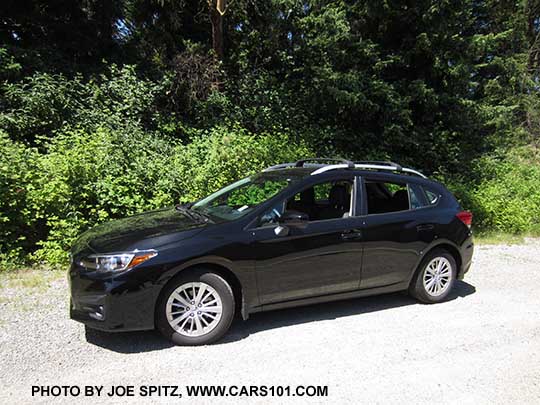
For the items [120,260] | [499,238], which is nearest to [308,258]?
[120,260]

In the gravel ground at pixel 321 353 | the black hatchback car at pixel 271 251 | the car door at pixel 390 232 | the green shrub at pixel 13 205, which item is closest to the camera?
the gravel ground at pixel 321 353

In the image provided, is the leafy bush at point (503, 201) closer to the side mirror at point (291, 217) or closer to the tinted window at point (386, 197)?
the tinted window at point (386, 197)

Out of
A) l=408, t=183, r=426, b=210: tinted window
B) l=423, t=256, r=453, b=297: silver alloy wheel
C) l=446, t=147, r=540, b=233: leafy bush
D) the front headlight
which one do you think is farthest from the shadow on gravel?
l=446, t=147, r=540, b=233: leafy bush

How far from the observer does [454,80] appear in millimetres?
11680

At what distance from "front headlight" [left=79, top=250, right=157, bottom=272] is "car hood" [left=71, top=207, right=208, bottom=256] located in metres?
0.06

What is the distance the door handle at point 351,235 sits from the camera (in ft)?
14.9

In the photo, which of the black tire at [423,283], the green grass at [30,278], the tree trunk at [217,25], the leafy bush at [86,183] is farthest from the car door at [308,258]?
the tree trunk at [217,25]

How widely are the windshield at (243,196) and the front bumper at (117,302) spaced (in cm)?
108

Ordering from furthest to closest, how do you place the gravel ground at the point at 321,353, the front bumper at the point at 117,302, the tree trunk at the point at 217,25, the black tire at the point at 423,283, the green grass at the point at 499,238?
the tree trunk at the point at 217,25, the green grass at the point at 499,238, the black tire at the point at 423,283, the front bumper at the point at 117,302, the gravel ground at the point at 321,353

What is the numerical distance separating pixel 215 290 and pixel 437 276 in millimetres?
2866

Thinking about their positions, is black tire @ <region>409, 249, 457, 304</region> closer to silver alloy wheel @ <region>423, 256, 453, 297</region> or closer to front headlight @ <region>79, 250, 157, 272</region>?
silver alloy wheel @ <region>423, 256, 453, 297</region>

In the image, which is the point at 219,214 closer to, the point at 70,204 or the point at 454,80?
the point at 70,204

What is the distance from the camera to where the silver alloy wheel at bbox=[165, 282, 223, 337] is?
3838 mm

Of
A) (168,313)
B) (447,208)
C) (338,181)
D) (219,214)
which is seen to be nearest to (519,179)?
(447,208)
